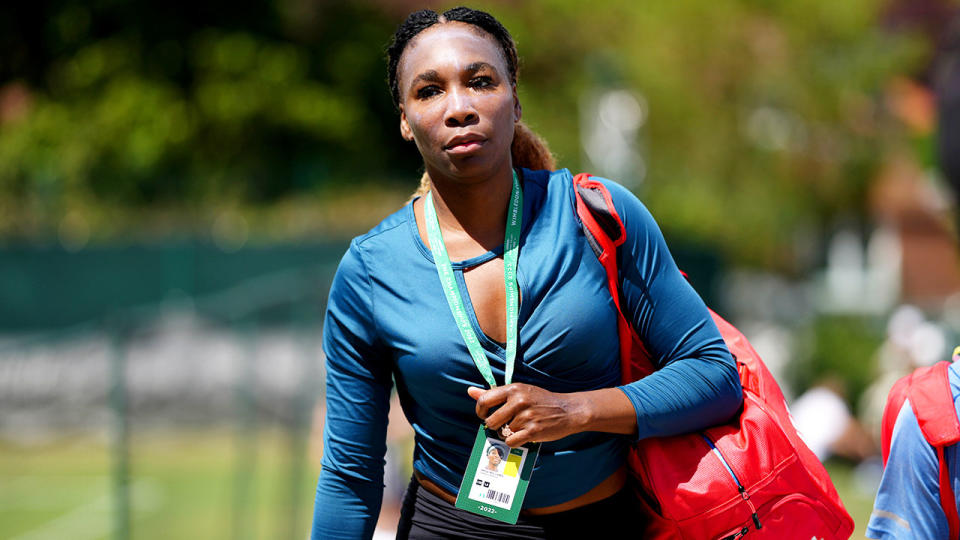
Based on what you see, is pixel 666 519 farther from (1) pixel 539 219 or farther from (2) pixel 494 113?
(2) pixel 494 113

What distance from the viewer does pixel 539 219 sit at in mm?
2840

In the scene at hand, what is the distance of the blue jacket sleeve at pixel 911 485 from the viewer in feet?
8.59

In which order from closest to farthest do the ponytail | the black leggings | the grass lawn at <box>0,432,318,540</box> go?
the black leggings
the ponytail
the grass lawn at <box>0,432,318,540</box>

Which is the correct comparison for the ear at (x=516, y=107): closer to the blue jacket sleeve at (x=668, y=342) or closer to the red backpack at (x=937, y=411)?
the blue jacket sleeve at (x=668, y=342)

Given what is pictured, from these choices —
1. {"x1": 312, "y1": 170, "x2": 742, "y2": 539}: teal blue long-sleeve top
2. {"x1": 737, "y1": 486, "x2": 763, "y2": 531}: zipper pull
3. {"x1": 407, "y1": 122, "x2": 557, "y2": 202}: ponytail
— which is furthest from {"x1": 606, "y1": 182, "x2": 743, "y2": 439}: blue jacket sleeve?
{"x1": 407, "y1": 122, "x2": 557, "y2": 202}: ponytail

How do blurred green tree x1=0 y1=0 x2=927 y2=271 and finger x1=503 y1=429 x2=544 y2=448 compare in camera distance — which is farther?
blurred green tree x1=0 y1=0 x2=927 y2=271

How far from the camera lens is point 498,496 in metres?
2.74

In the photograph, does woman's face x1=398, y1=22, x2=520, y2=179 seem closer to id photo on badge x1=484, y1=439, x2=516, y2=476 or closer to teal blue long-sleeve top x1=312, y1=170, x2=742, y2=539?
teal blue long-sleeve top x1=312, y1=170, x2=742, y2=539

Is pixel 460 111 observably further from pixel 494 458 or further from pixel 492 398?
pixel 494 458

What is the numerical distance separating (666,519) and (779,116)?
2610cm

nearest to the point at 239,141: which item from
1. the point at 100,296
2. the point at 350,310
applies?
the point at 100,296

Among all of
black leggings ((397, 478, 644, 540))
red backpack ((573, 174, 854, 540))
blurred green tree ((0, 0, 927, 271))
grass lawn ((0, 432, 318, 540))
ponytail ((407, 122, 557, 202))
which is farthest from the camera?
blurred green tree ((0, 0, 927, 271))

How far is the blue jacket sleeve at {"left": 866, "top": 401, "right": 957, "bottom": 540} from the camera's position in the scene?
2617 mm

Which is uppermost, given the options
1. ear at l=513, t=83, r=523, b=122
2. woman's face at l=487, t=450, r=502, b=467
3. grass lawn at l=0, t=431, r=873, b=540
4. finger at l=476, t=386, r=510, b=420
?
ear at l=513, t=83, r=523, b=122
